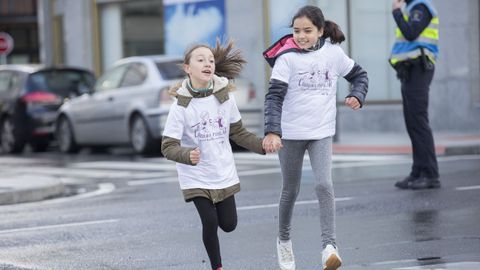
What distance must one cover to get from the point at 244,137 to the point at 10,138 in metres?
14.5

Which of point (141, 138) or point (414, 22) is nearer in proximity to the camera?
point (414, 22)

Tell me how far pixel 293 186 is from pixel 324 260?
23.9 inches

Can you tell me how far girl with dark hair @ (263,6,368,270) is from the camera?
21.6ft

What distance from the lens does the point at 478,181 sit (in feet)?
36.7

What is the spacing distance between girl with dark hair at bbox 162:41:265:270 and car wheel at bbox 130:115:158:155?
1053cm

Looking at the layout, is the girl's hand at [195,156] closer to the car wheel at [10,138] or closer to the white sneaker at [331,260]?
the white sneaker at [331,260]

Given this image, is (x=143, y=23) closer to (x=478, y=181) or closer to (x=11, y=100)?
(x=11, y=100)

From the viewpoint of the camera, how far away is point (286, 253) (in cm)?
672

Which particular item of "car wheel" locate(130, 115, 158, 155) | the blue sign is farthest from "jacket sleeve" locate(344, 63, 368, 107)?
the blue sign

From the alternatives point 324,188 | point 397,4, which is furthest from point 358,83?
point 397,4

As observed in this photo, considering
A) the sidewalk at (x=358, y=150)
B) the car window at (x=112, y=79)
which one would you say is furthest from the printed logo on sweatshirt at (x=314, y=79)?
the car window at (x=112, y=79)

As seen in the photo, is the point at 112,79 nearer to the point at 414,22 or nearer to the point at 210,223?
the point at 414,22

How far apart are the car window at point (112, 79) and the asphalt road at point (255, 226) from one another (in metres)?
4.39

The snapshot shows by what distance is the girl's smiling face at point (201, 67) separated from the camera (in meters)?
6.27
